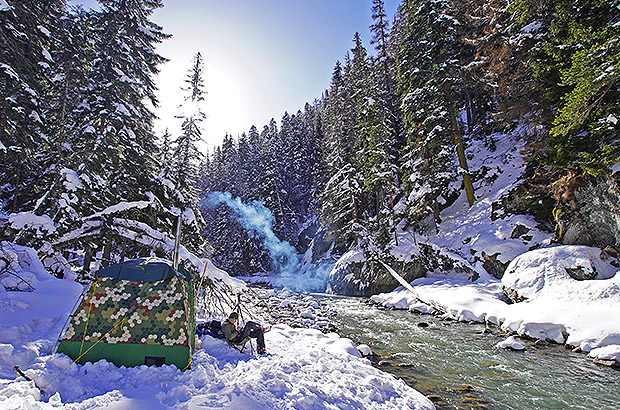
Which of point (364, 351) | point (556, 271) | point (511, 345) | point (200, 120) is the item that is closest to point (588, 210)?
point (556, 271)

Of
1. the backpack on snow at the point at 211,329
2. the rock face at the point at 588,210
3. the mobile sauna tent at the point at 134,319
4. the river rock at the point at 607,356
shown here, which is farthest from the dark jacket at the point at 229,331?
the rock face at the point at 588,210

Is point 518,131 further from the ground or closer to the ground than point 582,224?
further from the ground

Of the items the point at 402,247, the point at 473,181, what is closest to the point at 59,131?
the point at 402,247

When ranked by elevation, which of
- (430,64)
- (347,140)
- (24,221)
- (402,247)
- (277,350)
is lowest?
(277,350)

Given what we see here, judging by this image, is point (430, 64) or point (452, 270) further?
point (430, 64)

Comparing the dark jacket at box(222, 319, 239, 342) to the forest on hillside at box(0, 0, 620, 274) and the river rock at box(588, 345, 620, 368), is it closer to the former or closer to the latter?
the forest on hillside at box(0, 0, 620, 274)

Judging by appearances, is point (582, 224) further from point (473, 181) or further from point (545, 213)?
point (473, 181)

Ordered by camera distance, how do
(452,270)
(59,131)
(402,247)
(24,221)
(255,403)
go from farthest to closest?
(402,247)
(452,270)
(59,131)
(24,221)
(255,403)

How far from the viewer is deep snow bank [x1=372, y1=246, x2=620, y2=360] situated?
861 cm

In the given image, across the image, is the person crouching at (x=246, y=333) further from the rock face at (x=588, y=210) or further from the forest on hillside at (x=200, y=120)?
the rock face at (x=588, y=210)

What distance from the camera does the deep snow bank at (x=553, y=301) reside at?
8.61 meters

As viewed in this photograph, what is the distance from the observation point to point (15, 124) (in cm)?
988

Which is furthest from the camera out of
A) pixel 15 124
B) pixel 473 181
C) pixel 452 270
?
pixel 473 181

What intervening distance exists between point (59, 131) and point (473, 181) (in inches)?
1040
